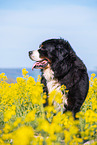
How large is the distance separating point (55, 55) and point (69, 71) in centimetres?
40

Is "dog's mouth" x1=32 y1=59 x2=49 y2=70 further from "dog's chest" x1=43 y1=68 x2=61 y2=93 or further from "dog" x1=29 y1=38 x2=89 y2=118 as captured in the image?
"dog's chest" x1=43 y1=68 x2=61 y2=93

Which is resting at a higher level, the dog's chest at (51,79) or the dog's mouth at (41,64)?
the dog's mouth at (41,64)

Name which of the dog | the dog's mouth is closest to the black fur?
the dog

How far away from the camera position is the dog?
14.8 ft

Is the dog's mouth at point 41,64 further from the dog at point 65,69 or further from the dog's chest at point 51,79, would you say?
the dog's chest at point 51,79

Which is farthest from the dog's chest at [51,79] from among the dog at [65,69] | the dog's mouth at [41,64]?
the dog's mouth at [41,64]

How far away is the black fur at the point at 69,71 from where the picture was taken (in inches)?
178

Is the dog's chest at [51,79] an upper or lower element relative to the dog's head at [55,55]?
lower

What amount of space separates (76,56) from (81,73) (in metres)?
0.34

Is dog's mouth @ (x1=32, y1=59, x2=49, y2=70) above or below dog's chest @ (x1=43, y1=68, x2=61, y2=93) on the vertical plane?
above

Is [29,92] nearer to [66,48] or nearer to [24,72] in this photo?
[24,72]

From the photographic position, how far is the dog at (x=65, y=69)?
4.52 meters

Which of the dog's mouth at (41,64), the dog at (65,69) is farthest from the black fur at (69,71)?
the dog's mouth at (41,64)

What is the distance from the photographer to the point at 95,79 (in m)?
6.60
